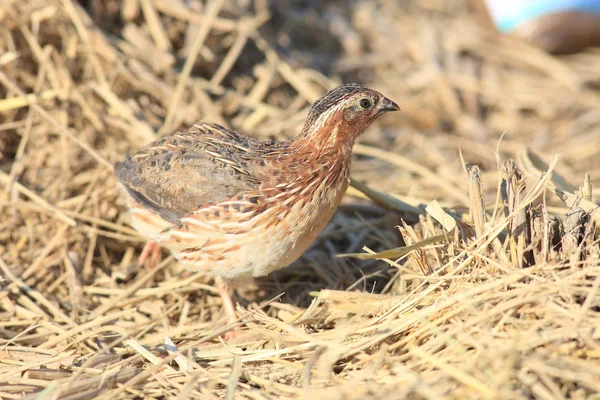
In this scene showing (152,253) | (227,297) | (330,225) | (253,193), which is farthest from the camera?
(330,225)

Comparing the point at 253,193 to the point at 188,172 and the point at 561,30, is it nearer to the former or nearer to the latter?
the point at 188,172

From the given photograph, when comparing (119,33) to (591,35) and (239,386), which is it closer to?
(239,386)

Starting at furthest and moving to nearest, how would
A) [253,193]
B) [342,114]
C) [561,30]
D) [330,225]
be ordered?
1. [561,30]
2. [330,225]
3. [342,114]
4. [253,193]

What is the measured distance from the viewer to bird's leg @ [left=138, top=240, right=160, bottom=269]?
5512 millimetres

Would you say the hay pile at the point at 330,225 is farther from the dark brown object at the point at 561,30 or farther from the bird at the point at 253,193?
the bird at the point at 253,193

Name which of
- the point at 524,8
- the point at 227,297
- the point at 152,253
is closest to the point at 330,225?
the point at 227,297

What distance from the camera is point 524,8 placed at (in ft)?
28.3

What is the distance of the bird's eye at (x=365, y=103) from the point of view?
15.4 feet

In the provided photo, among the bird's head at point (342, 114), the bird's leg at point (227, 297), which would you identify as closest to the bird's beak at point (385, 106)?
the bird's head at point (342, 114)

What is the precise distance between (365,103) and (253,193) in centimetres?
97

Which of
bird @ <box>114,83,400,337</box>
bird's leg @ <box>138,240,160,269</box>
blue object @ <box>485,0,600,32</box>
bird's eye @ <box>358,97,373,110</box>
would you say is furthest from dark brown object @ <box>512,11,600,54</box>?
bird's leg @ <box>138,240,160,269</box>

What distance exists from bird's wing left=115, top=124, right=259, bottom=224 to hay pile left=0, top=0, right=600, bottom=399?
70 centimetres

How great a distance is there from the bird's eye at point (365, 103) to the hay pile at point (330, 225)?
82 centimetres

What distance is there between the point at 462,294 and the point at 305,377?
92 cm
